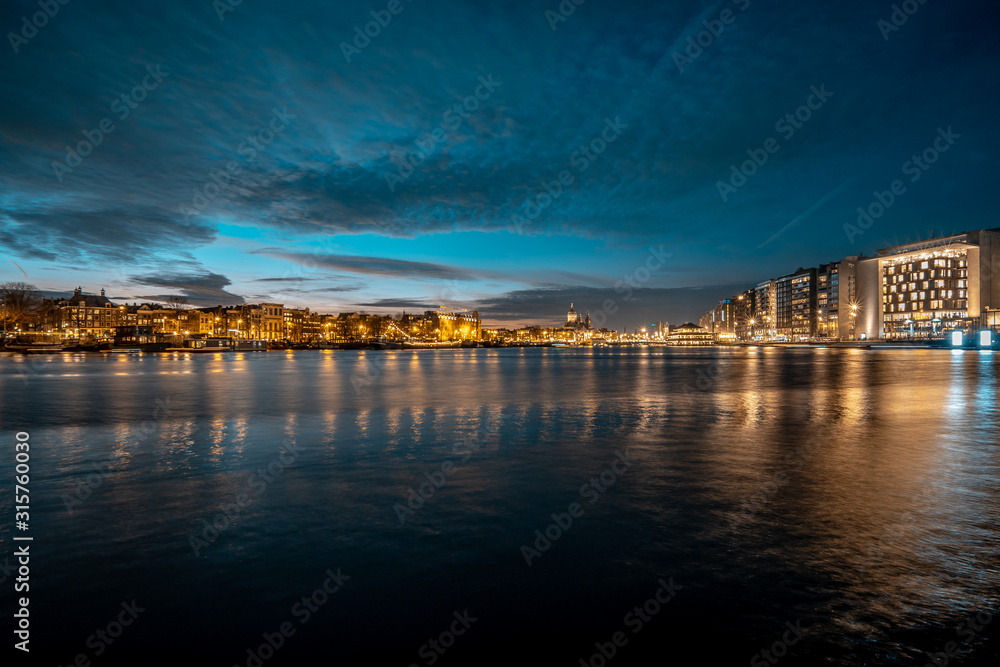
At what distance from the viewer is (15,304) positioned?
372ft

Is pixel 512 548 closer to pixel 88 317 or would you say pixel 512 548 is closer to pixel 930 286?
pixel 930 286

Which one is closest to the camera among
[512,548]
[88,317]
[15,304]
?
[512,548]

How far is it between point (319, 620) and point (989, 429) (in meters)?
16.7

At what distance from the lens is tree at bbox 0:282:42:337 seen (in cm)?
11250

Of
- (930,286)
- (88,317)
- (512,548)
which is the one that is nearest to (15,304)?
(88,317)

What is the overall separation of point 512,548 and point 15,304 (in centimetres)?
14992

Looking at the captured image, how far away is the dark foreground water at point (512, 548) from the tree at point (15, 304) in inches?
5376

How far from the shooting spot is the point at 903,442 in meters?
11.8

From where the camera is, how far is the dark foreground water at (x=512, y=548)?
13.3 ft

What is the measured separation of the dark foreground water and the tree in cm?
13654

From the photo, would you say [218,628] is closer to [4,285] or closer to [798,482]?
[798,482]

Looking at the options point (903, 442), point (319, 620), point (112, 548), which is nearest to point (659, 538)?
point (319, 620)

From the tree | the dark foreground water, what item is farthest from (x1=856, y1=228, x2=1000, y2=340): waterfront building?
the tree

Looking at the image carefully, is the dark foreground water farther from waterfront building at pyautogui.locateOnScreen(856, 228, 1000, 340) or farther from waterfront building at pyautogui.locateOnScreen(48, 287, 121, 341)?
waterfront building at pyautogui.locateOnScreen(48, 287, 121, 341)
